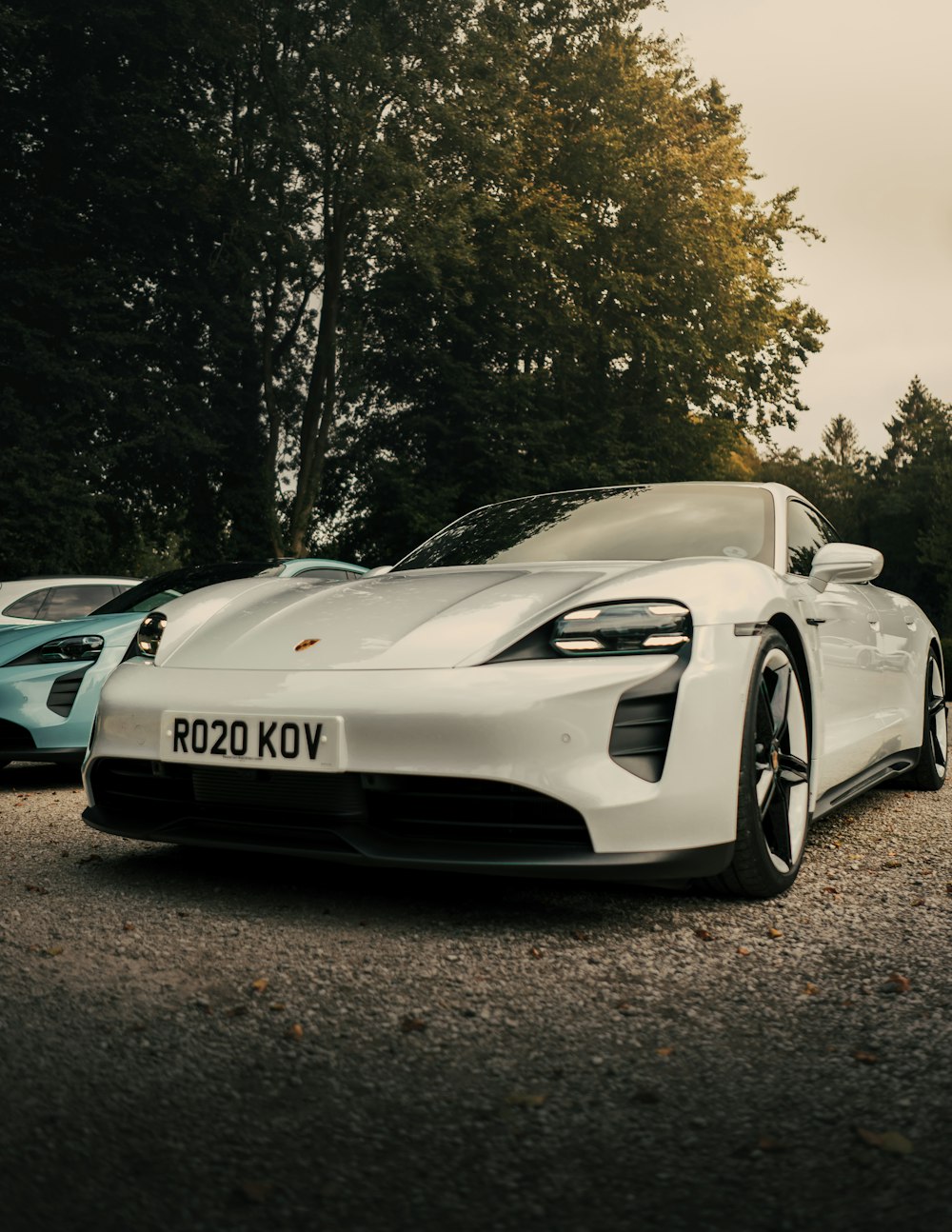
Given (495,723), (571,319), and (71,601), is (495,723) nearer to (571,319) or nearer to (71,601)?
(71,601)

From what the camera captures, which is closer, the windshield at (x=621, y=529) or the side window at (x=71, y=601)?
the windshield at (x=621, y=529)

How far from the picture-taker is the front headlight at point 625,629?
3.45 meters

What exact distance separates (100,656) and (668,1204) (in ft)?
17.6

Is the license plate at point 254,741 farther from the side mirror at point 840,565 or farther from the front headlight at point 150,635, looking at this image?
the side mirror at point 840,565

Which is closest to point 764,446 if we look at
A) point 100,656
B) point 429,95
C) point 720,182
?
point 720,182

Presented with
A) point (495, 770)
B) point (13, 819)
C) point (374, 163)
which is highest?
point (374, 163)

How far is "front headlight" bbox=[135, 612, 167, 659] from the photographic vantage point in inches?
160

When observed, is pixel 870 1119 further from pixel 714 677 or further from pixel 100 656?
pixel 100 656

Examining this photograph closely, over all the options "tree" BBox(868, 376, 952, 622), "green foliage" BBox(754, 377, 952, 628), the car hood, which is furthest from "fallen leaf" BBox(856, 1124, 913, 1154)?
"tree" BBox(868, 376, 952, 622)

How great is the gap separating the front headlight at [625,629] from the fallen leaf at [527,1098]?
1.42 metres

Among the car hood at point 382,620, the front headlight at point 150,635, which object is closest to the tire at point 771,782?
the car hood at point 382,620

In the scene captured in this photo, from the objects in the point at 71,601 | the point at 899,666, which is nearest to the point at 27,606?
the point at 71,601

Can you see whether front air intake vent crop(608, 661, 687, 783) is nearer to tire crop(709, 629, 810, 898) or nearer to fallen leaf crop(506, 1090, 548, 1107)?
tire crop(709, 629, 810, 898)

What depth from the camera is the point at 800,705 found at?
4125mm
